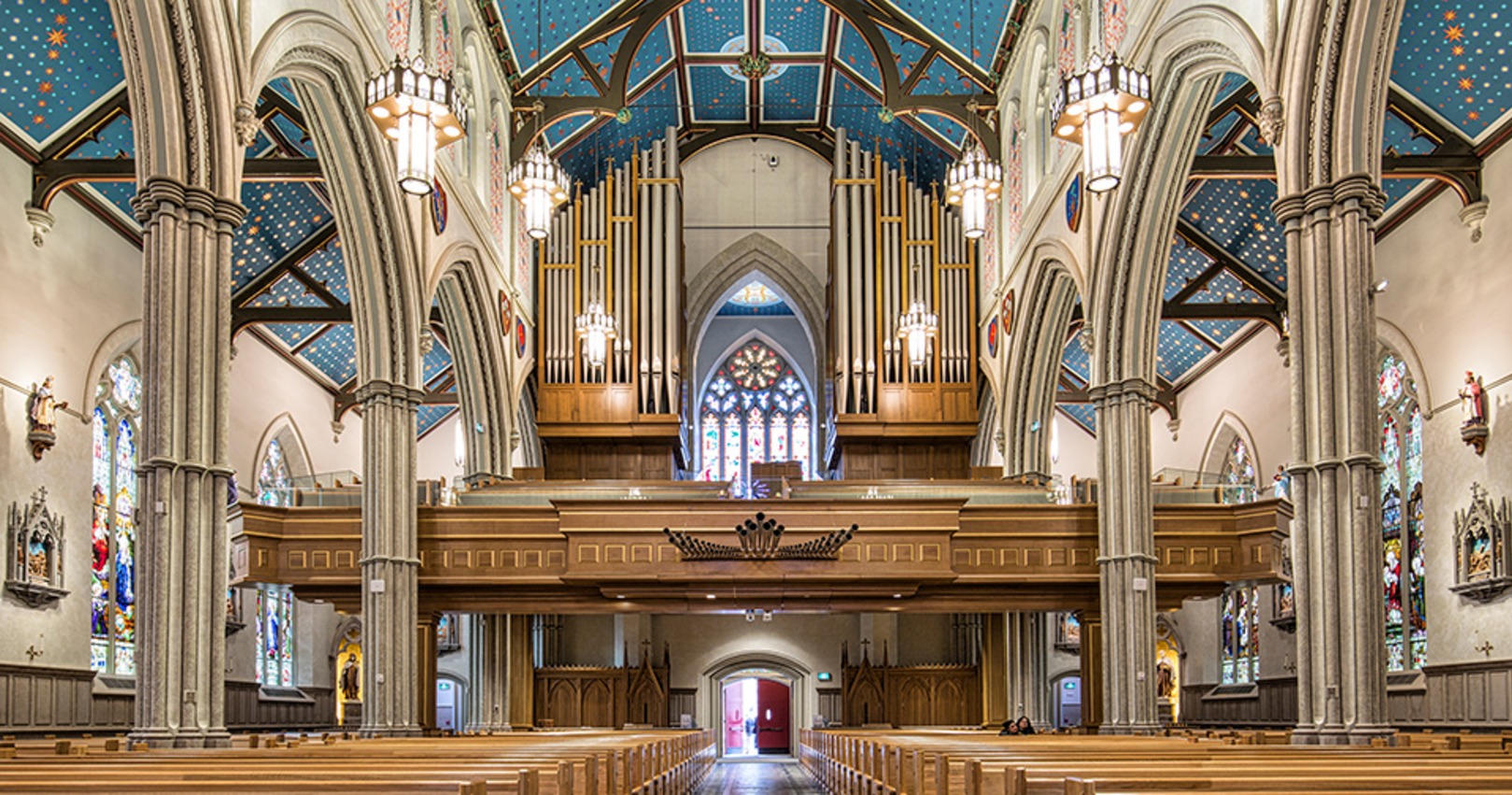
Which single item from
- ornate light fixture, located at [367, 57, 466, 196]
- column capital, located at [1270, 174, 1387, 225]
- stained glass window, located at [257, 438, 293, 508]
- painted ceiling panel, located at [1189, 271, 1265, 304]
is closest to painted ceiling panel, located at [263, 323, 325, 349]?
stained glass window, located at [257, 438, 293, 508]

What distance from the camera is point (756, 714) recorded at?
38875mm

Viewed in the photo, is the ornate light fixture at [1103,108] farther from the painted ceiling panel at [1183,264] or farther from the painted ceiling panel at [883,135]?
the painted ceiling panel at [883,135]

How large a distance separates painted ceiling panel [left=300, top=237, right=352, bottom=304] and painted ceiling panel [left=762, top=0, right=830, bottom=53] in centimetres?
945

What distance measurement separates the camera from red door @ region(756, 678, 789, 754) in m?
37.5

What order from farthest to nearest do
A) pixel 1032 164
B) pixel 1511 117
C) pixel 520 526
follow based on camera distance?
pixel 1032 164, pixel 520 526, pixel 1511 117

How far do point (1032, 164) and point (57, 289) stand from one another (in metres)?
15.1

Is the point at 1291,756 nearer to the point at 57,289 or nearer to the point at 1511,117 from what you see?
the point at 1511,117

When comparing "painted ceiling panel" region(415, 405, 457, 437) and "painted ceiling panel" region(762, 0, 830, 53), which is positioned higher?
"painted ceiling panel" region(762, 0, 830, 53)

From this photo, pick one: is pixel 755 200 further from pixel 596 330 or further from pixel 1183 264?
pixel 1183 264

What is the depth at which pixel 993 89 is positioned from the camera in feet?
92.8

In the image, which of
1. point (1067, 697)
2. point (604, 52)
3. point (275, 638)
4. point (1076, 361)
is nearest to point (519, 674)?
point (275, 638)

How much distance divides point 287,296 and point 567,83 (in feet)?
21.3

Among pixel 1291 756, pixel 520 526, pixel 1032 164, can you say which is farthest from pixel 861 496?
pixel 1291 756

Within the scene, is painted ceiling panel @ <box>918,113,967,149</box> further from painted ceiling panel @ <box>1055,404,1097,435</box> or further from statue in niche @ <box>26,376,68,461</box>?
statue in niche @ <box>26,376,68,461</box>
